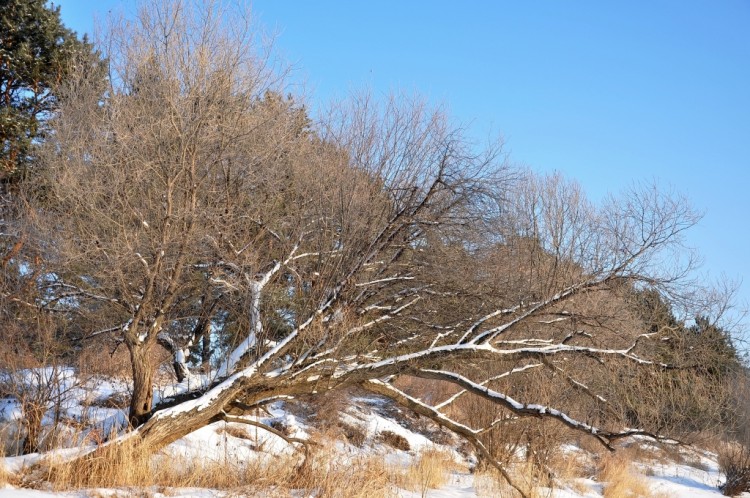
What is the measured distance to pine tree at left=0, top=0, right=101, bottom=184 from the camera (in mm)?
15391

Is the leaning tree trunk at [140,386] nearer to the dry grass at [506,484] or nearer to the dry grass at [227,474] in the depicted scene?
the dry grass at [227,474]

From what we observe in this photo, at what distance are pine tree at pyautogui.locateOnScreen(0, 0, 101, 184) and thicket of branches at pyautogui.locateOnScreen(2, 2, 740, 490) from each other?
12.7 ft

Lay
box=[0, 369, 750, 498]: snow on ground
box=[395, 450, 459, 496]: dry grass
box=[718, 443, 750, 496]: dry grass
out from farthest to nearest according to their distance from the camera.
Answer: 1. box=[718, 443, 750, 496]: dry grass
2. box=[395, 450, 459, 496]: dry grass
3. box=[0, 369, 750, 498]: snow on ground

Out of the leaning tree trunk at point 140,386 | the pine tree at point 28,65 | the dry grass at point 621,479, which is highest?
the pine tree at point 28,65

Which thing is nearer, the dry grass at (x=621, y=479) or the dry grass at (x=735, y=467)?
the dry grass at (x=621, y=479)

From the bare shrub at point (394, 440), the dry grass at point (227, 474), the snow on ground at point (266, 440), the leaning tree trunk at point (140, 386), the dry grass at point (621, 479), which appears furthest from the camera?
the bare shrub at point (394, 440)

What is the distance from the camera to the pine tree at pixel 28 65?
15391 millimetres

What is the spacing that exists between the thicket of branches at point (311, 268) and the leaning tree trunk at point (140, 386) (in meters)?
0.03

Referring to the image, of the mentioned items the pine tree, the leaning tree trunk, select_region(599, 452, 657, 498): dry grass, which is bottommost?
select_region(599, 452, 657, 498): dry grass

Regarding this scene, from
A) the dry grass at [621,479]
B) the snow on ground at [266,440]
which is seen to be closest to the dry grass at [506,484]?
the snow on ground at [266,440]

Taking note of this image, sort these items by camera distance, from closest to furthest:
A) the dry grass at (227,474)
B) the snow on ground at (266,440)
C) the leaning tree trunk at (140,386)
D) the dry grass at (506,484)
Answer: the dry grass at (227,474) < the snow on ground at (266,440) < the leaning tree trunk at (140,386) < the dry grass at (506,484)

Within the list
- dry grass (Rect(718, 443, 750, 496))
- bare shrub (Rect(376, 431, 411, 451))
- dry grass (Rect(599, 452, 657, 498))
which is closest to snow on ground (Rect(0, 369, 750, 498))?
bare shrub (Rect(376, 431, 411, 451))

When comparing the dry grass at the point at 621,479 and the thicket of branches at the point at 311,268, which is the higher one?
the thicket of branches at the point at 311,268

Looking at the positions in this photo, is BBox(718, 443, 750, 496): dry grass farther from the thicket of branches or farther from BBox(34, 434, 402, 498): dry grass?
BBox(34, 434, 402, 498): dry grass
